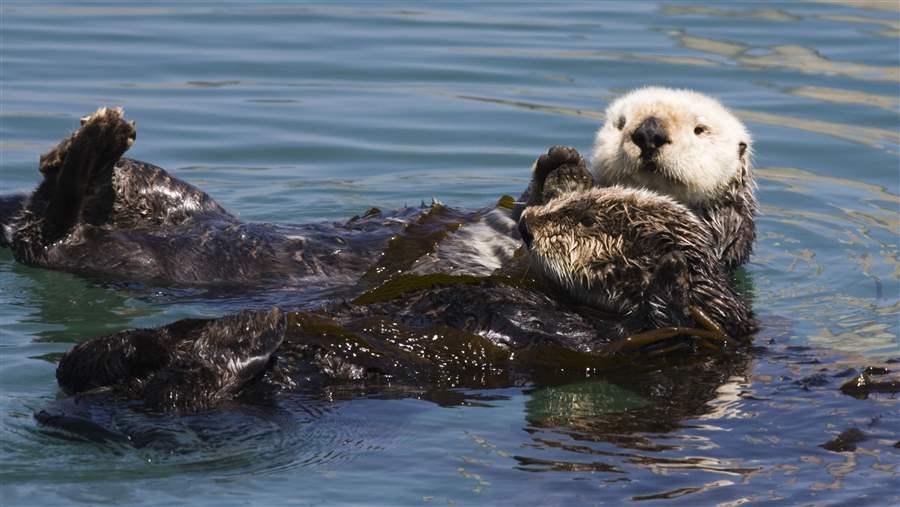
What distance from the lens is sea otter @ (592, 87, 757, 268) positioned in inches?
241

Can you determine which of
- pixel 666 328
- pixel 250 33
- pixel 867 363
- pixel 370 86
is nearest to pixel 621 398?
pixel 666 328

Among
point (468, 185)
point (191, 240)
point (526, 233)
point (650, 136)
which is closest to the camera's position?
point (526, 233)

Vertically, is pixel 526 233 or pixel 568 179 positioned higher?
pixel 568 179

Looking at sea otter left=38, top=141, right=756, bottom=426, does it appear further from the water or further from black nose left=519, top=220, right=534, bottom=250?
the water

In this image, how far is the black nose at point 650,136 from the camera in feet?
19.8

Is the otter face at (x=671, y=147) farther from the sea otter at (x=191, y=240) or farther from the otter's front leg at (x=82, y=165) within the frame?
the otter's front leg at (x=82, y=165)

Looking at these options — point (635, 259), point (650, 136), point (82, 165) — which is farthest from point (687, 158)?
point (82, 165)

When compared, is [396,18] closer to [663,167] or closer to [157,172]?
[157,172]

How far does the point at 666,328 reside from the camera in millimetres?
5316

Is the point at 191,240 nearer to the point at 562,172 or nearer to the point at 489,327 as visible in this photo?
the point at 562,172

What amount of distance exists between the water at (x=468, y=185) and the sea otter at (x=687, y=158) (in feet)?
1.56

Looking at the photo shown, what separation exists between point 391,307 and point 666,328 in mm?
973

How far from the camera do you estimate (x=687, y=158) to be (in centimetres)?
614

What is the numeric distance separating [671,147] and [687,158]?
0.31ft
